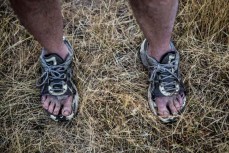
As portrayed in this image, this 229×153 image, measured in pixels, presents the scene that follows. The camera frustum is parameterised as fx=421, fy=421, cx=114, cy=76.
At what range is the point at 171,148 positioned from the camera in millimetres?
1449

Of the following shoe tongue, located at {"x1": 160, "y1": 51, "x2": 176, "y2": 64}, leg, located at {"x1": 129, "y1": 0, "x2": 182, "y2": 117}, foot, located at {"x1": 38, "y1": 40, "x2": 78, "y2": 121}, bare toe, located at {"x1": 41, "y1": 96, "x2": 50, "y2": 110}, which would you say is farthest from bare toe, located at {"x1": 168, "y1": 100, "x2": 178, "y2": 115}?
bare toe, located at {"x1": 41, "y1": 96, "x2": 50, "y2": 110}

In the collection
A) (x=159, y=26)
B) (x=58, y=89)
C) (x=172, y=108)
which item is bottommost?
(x=172, y=108)

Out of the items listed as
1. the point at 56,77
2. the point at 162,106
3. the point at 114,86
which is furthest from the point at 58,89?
the point at 162,106

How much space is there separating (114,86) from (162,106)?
0.21m

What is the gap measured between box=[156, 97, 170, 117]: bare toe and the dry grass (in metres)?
0.04

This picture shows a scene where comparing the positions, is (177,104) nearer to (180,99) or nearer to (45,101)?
(180,99)

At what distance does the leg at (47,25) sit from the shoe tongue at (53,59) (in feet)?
0.04

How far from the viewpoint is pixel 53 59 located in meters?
1.54

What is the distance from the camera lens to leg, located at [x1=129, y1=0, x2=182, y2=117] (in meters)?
1.31

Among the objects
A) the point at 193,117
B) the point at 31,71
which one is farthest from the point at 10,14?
the point at 193,117

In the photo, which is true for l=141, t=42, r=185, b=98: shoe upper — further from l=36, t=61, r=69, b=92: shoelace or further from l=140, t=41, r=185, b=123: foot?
l=36, t=61, r=69, b=92: shoelace

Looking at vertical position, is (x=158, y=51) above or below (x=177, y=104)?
above

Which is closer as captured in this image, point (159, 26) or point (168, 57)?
point (159, 26)

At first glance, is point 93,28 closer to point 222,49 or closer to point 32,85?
point 32,85
